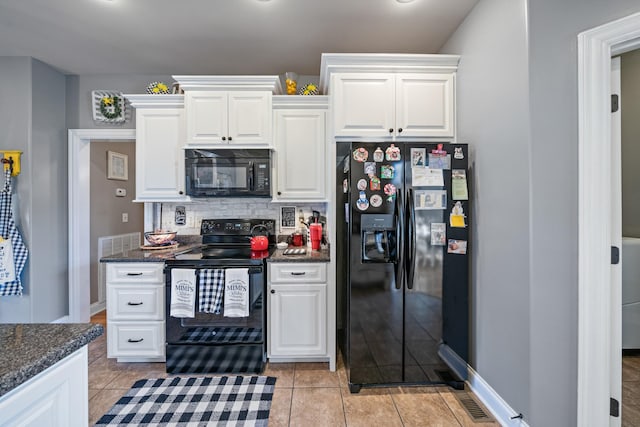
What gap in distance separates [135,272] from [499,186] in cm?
271

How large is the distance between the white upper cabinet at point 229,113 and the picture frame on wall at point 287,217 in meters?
0.71

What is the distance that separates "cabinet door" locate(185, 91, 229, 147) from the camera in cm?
271

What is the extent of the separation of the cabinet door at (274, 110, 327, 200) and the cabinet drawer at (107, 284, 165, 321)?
1.28 metres

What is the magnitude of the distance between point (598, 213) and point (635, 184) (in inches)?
64.4

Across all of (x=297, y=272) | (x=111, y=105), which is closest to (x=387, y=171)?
(x=297, y=272)

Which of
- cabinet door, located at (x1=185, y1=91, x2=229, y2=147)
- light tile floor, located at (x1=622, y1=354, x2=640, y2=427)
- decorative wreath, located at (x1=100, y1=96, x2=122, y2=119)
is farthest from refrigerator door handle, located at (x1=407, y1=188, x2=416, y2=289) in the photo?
decorative wreath, located at (x1=100, y1=96, x2=122, y2=119)

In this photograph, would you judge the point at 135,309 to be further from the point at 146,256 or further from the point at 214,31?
the point at 214,31

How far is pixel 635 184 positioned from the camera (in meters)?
2.58

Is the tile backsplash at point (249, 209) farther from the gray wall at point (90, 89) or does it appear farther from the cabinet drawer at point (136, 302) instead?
the gray wall at point (90, 89)

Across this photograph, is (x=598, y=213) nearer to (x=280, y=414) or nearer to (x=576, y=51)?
(x=576, y=51)

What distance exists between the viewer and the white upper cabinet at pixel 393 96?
2385 millimetres

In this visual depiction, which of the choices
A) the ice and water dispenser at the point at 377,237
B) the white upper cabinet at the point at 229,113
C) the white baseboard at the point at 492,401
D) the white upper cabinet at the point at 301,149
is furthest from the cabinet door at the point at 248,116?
the white baseboard at the point at 492,401

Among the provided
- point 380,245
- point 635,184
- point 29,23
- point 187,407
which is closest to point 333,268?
point 380,245

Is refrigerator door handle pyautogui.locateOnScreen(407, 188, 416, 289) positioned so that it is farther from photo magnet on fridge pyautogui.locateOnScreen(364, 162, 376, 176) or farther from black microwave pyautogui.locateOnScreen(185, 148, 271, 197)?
black microwave pyautogui.locateOnScreen(185, 148, 271, 197)
